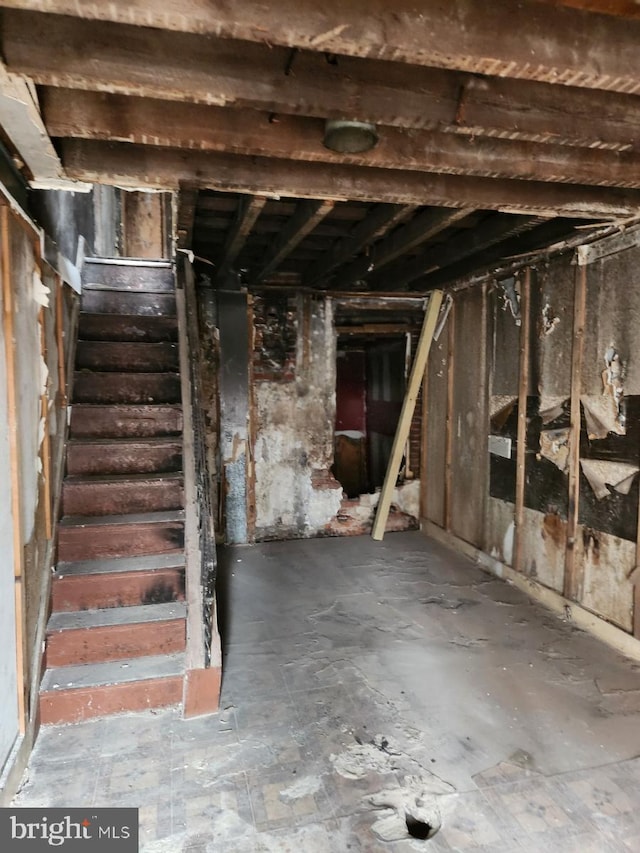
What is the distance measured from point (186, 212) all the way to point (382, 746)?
281 centimetres

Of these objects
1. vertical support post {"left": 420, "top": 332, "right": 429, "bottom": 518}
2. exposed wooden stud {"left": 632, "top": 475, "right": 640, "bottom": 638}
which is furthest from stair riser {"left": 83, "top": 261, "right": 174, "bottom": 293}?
exposed wooden stud {"left": 632, "top": 475, "right": 640, "bottom": 638}

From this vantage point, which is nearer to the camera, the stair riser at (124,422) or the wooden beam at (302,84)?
the wooden beam at (302,84)

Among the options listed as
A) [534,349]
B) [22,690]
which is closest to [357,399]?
[534,349]

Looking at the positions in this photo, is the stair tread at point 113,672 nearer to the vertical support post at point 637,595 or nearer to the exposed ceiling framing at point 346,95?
the exposed ceiling framing at point 346,95

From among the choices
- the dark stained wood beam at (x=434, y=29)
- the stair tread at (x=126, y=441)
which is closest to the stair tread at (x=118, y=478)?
the stair tread at (x=126, y=441)

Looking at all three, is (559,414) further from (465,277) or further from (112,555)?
(112,555)

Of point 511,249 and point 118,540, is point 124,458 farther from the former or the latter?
point 511,249

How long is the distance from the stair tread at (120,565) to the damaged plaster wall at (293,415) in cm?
237

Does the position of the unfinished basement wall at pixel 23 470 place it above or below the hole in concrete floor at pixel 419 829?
above

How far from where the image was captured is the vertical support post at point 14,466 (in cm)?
195

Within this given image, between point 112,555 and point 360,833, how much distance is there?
1807mm

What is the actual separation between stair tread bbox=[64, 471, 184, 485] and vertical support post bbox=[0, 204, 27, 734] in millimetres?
982

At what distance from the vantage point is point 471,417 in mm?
4746

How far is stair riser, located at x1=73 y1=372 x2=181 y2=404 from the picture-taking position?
353 centimetres
